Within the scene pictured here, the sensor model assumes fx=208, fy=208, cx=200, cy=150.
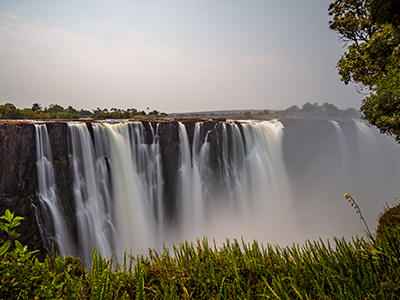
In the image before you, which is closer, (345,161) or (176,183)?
(176,183)

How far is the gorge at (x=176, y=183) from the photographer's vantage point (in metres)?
11.1

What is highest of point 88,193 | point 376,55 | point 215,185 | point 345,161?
point 376,55

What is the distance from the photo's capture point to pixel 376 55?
6949 mm

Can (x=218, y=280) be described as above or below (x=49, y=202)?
above

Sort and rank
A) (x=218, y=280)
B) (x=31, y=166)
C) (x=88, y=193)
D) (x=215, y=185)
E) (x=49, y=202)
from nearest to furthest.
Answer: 1. (x=218, y=280)
2. (x=31, y=166)
3. (x=49, y=202)
4. (x=88, y=193)
5. (x=215, y=185)

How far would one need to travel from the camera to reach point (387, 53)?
21.8 ft

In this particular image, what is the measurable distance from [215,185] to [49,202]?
13028 mm

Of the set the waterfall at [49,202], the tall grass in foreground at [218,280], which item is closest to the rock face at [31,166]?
the waterfall at [49,202]

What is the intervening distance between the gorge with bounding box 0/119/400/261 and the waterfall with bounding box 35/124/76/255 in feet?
0.16

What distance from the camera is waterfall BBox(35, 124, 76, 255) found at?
11.1 meters

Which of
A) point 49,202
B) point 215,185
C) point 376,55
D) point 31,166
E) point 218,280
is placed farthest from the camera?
point 215,185

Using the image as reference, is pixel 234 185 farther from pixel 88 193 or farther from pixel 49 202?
pixel 49 202

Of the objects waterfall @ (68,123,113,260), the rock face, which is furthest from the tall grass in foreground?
waterfall @ (68,123,113,260)

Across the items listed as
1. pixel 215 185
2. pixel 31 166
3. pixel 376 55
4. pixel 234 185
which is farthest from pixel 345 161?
pixel 31 166
